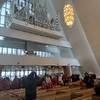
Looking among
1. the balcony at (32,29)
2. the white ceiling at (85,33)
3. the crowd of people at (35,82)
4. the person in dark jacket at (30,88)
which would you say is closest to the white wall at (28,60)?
the crowd of people at (35,82)

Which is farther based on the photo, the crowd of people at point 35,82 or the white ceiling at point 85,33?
the white ceiling at point 85,33

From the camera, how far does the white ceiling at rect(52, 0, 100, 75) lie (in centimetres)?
1026

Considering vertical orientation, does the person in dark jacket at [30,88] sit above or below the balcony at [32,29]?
below

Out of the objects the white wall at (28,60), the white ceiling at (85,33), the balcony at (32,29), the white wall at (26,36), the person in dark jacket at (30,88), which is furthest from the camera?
the white ceiling at (85,33)

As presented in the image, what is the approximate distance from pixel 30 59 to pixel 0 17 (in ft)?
19.6

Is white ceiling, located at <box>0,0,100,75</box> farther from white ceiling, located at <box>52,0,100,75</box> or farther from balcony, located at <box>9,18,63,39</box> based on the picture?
balcony, located at <box>9,18,63,39</box>

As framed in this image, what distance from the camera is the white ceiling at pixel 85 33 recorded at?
33.7 ft

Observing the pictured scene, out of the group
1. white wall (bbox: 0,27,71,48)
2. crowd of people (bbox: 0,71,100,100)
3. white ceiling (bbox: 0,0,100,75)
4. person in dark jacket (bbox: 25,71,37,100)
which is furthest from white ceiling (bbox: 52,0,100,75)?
person in dark jacket (bbox: 25,71,37,100)

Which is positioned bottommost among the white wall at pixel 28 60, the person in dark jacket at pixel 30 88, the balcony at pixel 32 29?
the person in dark jacket at pixel 30 88

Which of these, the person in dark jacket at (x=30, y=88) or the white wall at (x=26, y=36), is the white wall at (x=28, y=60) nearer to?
A: the white wall at (x=26, y=36)

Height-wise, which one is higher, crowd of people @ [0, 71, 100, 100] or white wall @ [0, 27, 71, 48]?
white wall @ [0, 27, 71, 48]

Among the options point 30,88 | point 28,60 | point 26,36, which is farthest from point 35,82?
point 26,36

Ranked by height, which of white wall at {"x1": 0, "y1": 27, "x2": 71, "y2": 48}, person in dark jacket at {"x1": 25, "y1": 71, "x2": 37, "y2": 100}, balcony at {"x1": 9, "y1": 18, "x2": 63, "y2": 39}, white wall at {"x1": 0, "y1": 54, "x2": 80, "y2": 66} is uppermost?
balcony at {"x1": 9, "y1": 18, "x2": 63, "y2": 39}

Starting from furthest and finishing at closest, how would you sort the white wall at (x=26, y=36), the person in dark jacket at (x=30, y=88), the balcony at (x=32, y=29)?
the balcony at (x=32, y=29) < the white wall at (x=26, y=36) < the person in dark jacket at (x=30, y=88)
